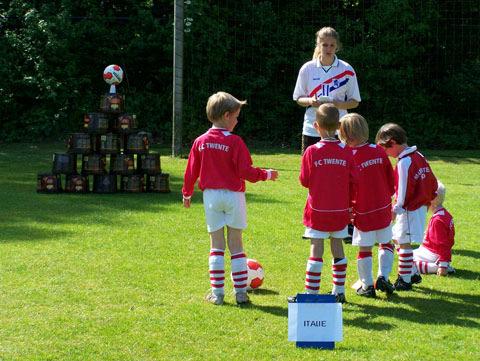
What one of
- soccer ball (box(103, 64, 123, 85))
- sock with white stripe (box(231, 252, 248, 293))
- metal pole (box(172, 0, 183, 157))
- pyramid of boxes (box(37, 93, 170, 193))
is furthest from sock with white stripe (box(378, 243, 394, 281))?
metal pole (box(172, 0, 183, 157))

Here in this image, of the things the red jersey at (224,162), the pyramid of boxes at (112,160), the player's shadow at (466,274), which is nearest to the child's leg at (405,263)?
the player's shadow at (466,274)

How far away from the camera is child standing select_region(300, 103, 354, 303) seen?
5.93m

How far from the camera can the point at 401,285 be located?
659 cm

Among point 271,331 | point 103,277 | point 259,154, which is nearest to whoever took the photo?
point 271,331

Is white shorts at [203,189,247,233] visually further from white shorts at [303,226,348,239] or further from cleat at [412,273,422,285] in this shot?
cleat at [412,273,422,285]

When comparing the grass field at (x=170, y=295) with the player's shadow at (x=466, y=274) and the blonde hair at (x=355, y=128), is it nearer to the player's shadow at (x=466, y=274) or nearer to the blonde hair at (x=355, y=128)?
the player's shadow at (x=466, y=274)

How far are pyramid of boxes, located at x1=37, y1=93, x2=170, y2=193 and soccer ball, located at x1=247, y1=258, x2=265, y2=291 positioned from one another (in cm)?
563

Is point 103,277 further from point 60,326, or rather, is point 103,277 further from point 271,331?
point 271,331

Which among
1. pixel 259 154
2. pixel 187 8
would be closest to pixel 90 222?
pixel 259 154

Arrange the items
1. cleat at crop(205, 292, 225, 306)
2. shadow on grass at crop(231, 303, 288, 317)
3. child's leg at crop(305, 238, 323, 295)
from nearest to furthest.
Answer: shadow on grass at crop(231, 303, 288, 317) → child's leg at crop(305, 238, 323, 295) → cleat at crop(205, 292, 225, 306)

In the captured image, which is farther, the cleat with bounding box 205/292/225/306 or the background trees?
the background trees

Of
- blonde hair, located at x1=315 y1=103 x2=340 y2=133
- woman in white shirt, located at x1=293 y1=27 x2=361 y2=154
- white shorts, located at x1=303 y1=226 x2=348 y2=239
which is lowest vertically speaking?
white shorts, located at x1=303 y1=226 x2=348 y2=239

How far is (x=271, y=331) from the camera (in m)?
5.29

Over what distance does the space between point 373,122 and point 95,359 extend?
17.3 meters
